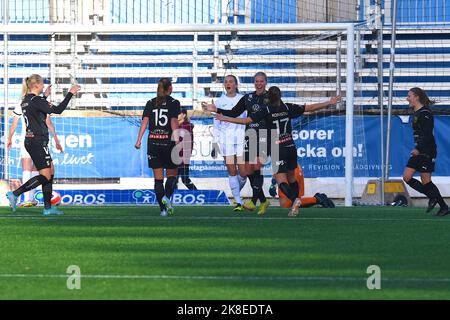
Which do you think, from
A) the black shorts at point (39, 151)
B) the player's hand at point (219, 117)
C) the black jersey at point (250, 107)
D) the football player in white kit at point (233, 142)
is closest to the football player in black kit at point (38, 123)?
the black shorts at point (39, 151)

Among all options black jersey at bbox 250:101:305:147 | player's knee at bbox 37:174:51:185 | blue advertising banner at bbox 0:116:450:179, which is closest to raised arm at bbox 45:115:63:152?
player's knee at bbox 37:174:51:185

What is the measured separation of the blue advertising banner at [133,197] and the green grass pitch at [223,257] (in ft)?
21.2

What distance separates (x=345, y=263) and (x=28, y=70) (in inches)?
684

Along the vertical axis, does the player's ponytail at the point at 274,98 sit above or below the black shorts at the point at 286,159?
above

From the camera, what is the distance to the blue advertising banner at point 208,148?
71.6 ft

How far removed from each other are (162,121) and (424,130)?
11.7ft

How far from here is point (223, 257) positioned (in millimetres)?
8641

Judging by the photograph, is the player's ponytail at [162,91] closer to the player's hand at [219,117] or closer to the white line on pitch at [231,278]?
the player's hand at [219,117]

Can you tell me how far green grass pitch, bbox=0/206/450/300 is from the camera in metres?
6.70

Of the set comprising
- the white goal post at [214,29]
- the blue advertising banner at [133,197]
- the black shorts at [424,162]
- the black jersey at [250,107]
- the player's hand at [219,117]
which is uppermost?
the white goal post at [214,29]

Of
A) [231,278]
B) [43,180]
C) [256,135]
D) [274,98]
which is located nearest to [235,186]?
[256,135]

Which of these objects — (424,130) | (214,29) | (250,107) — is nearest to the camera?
(424,130)

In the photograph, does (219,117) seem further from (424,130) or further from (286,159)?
(424,130)

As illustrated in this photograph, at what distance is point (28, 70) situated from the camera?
2464 cm
